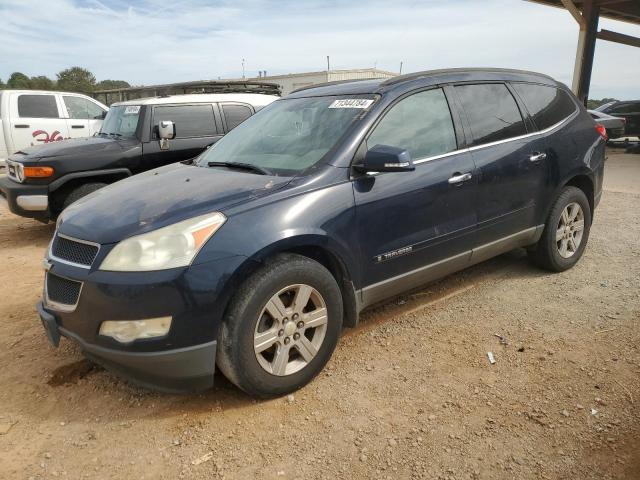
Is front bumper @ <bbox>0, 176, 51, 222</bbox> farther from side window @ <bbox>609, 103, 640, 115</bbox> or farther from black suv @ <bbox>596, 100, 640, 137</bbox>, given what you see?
side window @ <bbox>609, 103, 640, 115</bbox>

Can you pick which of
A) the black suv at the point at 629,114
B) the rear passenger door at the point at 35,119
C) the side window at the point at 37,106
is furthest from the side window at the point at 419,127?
the black suv at the point at 629,114

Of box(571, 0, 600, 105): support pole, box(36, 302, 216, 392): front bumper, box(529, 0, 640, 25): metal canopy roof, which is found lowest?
box(36, 302, 216, 392): front bumper

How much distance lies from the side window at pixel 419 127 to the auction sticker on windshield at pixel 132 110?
14.4 ft

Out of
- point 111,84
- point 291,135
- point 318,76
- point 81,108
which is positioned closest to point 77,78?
point 111,84

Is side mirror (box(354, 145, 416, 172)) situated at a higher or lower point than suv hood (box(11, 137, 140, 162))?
higher

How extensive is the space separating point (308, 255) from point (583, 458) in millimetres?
1649

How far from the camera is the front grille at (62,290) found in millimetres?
2480

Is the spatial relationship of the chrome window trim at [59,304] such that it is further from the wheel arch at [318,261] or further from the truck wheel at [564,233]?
the truck wheel at [564,233]

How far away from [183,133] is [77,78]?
51.0 m

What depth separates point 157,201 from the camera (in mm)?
2732

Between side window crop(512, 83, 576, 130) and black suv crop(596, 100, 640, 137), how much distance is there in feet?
46.6

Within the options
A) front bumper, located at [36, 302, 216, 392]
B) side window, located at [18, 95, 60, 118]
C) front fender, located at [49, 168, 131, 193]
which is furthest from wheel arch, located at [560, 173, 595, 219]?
side window, located at [18, 95, 60, 118]

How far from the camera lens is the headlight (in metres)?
2.35

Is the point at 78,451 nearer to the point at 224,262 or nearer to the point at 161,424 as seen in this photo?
the point at 161,424
